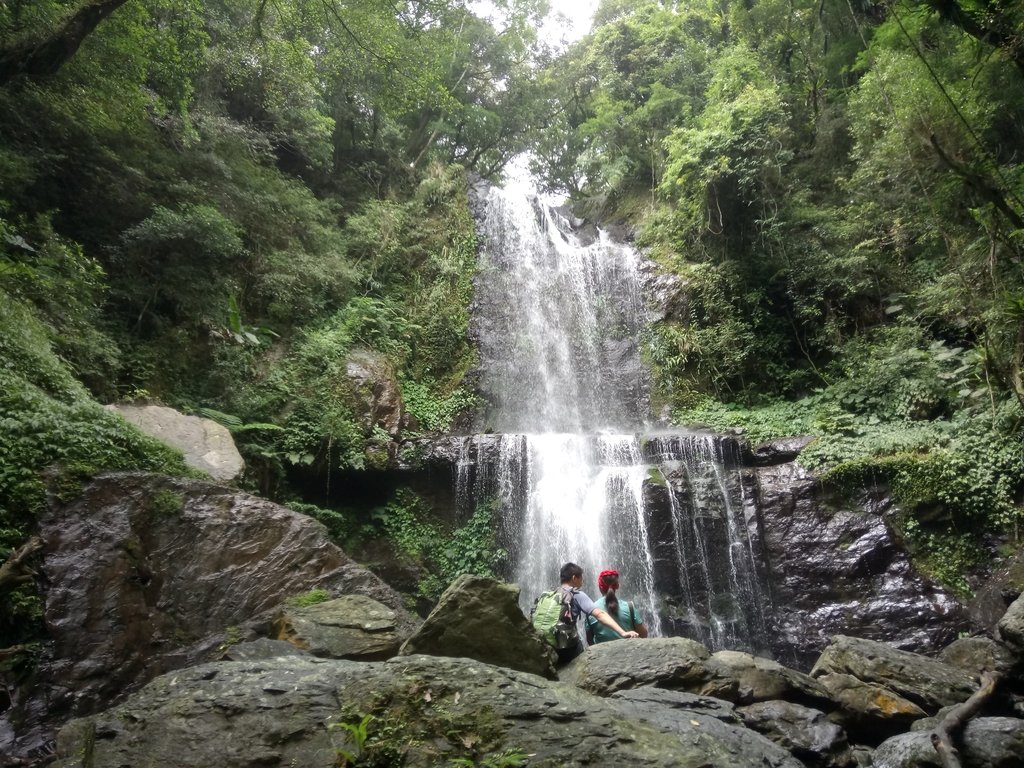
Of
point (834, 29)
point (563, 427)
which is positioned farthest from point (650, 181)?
point (563, 427)

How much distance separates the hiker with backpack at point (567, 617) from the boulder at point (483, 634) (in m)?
0.55

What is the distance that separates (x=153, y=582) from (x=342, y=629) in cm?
161

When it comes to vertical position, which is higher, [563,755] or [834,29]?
[834,29]

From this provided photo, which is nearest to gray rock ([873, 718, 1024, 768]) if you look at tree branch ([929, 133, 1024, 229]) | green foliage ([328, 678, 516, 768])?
green foliage ([328, 678, 516, 768])

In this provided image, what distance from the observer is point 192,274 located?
9.14 meters

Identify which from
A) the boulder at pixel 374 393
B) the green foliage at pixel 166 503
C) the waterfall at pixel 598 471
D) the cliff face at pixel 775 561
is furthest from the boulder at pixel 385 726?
the boulder at pixel 374 393

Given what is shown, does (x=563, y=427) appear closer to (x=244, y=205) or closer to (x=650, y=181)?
(x=244, y=205)

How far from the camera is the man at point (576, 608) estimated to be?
17.3 ft

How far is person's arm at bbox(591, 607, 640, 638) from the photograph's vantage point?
5230 millimetres

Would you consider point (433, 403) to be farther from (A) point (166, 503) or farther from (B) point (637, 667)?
(B) point (637, 667)

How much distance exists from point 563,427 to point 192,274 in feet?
25.3

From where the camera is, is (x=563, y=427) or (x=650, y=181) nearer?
(x=563, y=427)

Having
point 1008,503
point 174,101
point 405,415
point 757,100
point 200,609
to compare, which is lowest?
point 200,609

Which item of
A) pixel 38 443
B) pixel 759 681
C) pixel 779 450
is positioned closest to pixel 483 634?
A: pixel 759 681
